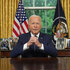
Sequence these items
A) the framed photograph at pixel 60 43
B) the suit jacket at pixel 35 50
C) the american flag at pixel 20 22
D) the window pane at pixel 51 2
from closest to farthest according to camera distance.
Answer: the suit jacket at pixel 35 50 → the framed photograph at pixel 60 43 → the american flag at pixel 20 22 → the window pane at pixel 51 2

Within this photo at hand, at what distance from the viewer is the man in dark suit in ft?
9.17

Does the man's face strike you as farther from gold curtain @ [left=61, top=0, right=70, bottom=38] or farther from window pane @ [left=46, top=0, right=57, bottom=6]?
window pane @ [left=46, top=0, right=57, bottom=6]

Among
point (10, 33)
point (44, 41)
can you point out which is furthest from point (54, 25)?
point (44, 41)

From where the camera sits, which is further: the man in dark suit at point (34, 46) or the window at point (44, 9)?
the window at point (44, 9)

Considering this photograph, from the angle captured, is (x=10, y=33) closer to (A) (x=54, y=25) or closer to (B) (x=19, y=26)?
(B) (x=19, y=26)

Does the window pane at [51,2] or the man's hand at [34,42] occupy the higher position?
the window pane at [51,2]

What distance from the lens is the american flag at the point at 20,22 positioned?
6.65 metres

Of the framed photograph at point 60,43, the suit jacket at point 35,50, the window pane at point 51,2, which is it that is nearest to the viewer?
the suit jacket at point 35,50

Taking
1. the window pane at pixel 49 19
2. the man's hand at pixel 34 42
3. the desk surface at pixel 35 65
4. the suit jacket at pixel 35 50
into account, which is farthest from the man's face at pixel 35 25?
the window pane at pixel 49 19

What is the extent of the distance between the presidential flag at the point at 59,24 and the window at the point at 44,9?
264mm

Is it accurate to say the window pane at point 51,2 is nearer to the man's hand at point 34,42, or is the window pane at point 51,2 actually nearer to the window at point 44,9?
the window at point 44,9

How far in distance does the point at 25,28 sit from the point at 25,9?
28.3 inches

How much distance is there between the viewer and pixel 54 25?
6.71m

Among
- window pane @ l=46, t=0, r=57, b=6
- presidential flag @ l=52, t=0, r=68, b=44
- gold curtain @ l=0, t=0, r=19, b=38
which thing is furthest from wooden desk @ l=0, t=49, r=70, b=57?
window pane @ l=46, t=0, r=57, b=6
